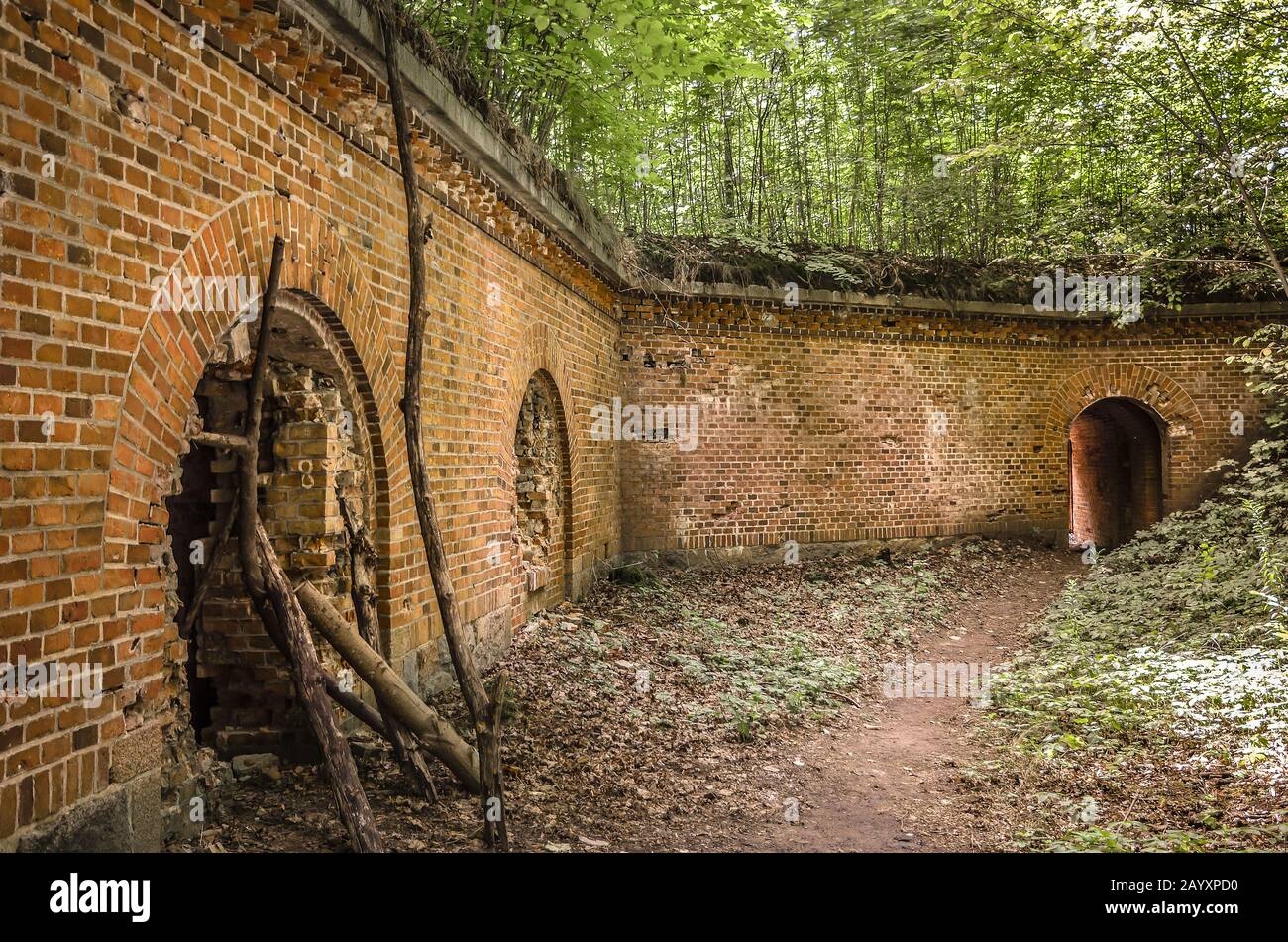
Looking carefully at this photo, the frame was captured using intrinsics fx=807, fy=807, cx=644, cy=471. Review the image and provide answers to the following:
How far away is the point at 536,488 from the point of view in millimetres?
8430

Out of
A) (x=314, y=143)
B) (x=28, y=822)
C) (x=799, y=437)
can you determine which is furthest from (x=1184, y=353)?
(x=28, y=822)

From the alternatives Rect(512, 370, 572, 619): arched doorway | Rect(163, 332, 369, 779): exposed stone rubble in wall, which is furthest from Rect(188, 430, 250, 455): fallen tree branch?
Rect(512, 370, 572, 619): arched doorway

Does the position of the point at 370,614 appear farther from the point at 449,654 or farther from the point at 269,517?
the point at 449,654

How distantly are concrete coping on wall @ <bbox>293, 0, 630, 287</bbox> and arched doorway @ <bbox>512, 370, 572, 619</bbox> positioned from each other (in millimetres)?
1607

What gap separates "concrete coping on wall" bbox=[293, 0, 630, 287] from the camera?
13.3ft

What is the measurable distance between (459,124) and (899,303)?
8.54 meters

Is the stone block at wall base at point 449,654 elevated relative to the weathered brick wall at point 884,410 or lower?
lower

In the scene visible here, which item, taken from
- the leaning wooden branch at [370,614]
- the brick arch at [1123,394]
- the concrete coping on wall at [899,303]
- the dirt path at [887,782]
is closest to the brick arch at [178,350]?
the leaning wooden branch at [370,614]

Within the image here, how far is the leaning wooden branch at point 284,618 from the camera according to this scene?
351 centimetres

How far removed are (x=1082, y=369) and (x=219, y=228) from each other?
1334 centimetres

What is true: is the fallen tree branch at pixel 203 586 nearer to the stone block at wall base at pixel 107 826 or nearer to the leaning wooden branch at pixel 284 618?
the leaning wooden branch at pixel 284 618

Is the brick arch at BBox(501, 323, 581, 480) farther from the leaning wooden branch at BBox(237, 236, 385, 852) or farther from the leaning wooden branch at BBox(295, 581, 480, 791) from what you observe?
the leaning wooden branch at BBox(237, 236, 385, 852)

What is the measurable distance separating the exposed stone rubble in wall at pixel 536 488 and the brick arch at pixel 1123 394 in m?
8.92
